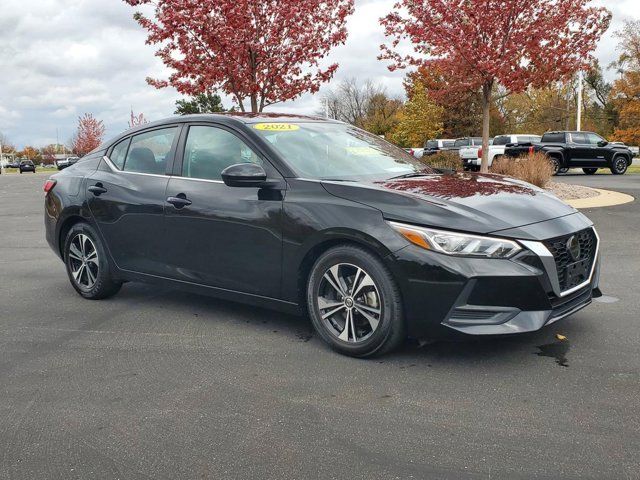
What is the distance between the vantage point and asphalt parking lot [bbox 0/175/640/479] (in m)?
2.77

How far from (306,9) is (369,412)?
13.2m

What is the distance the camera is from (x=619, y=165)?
87.0 ft

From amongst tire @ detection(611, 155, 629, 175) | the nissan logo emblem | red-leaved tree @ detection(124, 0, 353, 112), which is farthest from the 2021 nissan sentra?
tire @ detection(611, 155, 629, 175)

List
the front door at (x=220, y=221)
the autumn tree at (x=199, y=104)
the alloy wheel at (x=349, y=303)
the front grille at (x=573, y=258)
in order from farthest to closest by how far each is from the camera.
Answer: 1. the autumn tree at (x=199, y=104)
2. the front door at (x=220, y=221)
3. the alloy wheel at (x=349, y=303)
4. the front grille at (x=573, y=258)

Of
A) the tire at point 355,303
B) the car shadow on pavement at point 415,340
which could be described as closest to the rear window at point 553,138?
the car shadow on pavement at point 415,340

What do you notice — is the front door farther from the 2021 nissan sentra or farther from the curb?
the curb

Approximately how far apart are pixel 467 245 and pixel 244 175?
1.57m

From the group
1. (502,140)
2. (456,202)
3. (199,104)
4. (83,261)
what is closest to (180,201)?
(83,261)

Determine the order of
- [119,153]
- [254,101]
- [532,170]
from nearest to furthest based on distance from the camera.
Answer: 1. [119,153]
2. [532,170]
3. [254,101]

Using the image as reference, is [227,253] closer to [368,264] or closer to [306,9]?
[368,264]

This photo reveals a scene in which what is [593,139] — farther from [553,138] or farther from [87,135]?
[87,135]

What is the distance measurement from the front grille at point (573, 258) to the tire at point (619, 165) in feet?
80.1

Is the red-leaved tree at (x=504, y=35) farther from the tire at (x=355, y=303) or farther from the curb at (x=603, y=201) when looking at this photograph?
the tire at (x=355, y=303)

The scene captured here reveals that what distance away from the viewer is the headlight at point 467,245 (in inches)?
143
